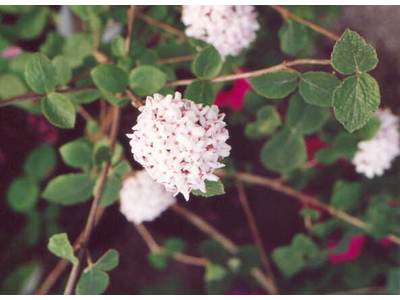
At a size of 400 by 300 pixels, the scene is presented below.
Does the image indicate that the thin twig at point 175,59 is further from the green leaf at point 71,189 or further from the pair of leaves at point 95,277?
the pair of leaves at point 95,277

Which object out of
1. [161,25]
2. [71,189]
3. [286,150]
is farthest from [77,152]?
[286,150]

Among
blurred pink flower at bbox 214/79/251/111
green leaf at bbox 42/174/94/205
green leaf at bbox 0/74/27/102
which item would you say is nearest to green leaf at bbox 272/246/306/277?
blurred pink flower at bbox 214/79/251/111

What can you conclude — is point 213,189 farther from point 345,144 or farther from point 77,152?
point 345,144

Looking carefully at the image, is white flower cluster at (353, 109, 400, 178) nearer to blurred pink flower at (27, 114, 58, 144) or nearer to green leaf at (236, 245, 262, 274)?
green leaf at (236, 245, 262, 274)

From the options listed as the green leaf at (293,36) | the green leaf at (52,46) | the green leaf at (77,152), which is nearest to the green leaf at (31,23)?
the green leaf at (52,46)
